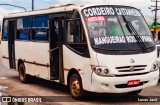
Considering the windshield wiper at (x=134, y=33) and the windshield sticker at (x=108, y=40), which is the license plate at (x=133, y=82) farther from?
the windshield sticker at (x=108, y=40)

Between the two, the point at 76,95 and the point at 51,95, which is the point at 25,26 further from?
the point at 76,95

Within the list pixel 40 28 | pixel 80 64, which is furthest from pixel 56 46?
pixel 80 64

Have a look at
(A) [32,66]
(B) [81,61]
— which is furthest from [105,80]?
(A) [32,66]

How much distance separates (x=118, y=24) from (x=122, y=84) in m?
1.73

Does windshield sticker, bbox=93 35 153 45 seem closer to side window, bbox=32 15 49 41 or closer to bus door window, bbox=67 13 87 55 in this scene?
bus door window, bbox=67 13 87 55

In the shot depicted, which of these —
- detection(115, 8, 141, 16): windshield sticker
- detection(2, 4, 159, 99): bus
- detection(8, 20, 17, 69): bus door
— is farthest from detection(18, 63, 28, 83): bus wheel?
detection(115, 8, 141, 16): windshield sticker

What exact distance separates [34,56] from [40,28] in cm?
105

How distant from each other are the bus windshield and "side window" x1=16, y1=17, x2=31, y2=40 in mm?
4255

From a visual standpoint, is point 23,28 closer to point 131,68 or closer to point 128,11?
point 128,11

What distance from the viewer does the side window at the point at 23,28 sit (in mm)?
14242

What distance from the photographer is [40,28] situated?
1310 cm

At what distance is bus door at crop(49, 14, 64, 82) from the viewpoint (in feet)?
37.7

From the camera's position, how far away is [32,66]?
13.7 meters

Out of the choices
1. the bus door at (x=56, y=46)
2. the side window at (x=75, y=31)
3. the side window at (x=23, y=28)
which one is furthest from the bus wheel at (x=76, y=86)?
the side window at (x=23, y=28)
